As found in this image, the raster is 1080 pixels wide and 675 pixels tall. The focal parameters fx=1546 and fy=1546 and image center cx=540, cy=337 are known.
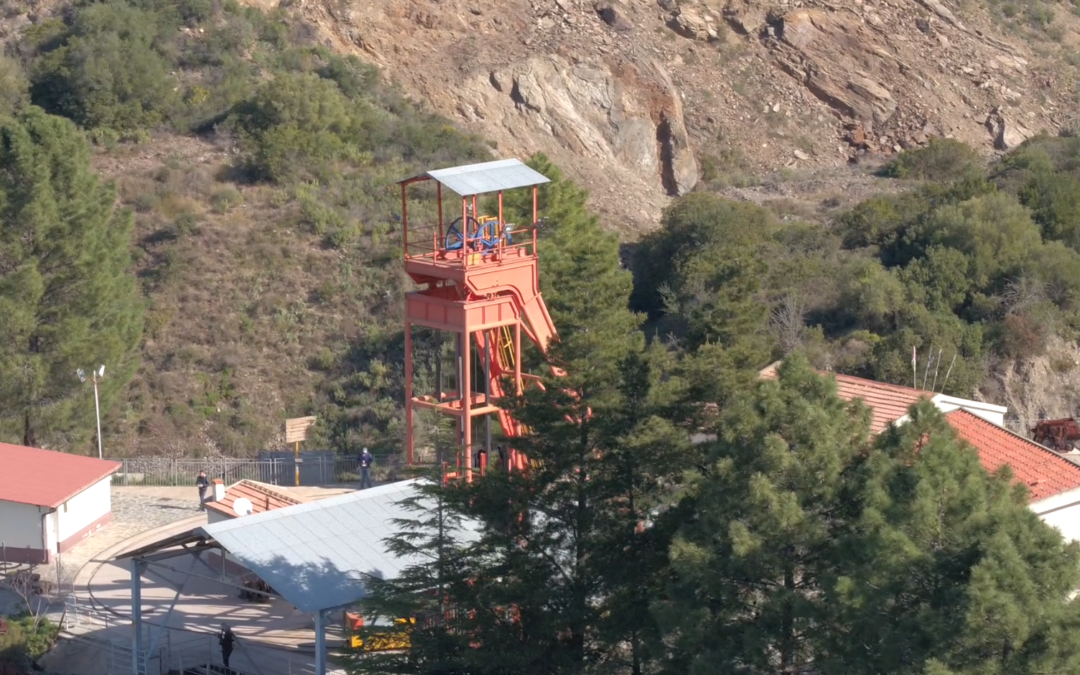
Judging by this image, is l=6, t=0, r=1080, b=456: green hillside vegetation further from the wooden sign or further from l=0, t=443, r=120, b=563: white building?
l=0, t=443, r=120, b=563: white building

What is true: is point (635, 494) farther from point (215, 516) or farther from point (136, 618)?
point (215, 516)

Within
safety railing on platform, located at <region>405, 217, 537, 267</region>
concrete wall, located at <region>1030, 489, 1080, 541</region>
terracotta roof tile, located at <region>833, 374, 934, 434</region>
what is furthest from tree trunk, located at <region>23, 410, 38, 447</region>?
concrete wall, located at <region>1030, 489, 1080, 541</region>

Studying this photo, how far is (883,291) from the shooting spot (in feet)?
111

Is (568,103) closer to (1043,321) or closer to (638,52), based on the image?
(638,52)

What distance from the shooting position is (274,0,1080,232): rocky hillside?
48562 mm

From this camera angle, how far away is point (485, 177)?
22344 mm

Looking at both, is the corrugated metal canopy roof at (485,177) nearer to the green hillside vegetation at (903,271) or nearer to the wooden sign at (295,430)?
the green hillside vegetation at (903,271)

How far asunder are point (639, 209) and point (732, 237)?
8.52 metres

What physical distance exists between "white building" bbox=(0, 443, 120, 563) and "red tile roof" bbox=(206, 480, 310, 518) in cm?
231

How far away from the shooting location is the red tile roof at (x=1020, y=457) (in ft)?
65.3

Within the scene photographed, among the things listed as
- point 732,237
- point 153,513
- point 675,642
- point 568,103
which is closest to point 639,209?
point 568,103

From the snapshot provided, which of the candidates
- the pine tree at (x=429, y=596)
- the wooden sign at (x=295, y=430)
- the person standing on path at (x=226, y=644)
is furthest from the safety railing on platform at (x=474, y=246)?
the wooden sign at (x=295, y=430)

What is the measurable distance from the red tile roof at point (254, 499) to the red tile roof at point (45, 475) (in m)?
2.25

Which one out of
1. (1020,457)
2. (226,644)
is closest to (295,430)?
(226,644)
